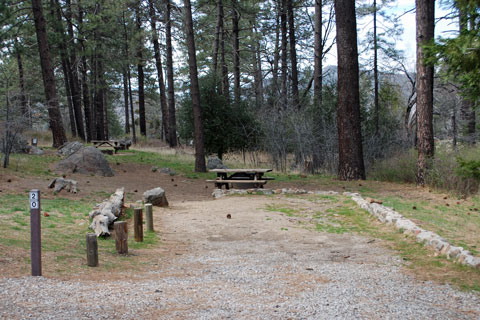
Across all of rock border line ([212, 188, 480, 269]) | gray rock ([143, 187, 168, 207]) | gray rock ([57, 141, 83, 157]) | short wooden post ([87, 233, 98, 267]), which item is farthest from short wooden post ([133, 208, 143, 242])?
gray rock ([57, 141, 83, 157])

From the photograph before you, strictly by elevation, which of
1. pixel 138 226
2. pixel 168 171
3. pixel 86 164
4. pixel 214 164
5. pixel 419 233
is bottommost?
pixel 419 233

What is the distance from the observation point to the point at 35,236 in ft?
14.5

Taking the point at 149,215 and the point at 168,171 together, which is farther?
the point at 168,171

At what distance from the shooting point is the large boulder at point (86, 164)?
14.4 m

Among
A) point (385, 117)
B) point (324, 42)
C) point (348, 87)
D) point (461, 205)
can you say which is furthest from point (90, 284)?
point (324, 42)

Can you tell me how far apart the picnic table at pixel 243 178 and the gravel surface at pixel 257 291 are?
20.5 feet

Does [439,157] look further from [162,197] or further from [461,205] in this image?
[162,197]

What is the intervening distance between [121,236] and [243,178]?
310 inches

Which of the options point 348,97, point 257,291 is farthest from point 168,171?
point 257,291

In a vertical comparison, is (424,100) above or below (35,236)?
above

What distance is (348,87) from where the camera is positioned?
14461 millimetres

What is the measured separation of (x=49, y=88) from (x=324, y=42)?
1770 centimetres

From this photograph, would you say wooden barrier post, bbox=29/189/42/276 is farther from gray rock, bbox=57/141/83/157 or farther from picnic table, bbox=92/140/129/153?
picnic table, bbox=92/140/129/153

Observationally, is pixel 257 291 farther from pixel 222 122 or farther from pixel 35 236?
pixel 222 122
